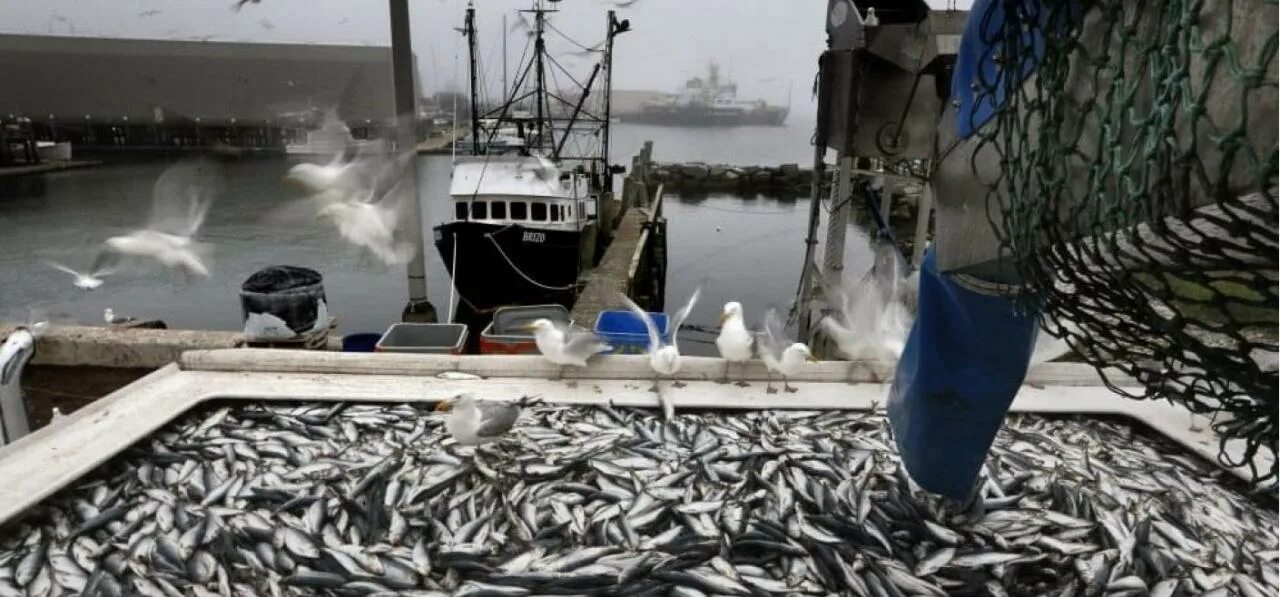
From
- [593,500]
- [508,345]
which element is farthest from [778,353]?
[508,345]

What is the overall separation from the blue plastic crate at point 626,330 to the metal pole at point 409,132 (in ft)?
16.6

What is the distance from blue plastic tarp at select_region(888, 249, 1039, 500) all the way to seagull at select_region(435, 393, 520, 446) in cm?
248

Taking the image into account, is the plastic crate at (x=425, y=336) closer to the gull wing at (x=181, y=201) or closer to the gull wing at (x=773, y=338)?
the gull wing at (x=773, y=338)

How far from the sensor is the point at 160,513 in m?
4.17

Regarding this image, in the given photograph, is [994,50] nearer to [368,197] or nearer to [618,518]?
[618,518]

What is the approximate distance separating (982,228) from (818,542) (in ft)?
7.08

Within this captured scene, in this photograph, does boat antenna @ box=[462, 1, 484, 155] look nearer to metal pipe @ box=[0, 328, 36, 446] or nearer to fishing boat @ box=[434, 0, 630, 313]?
fishing boat @ box=[434, 0, 630, 313]

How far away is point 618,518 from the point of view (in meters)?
4.22

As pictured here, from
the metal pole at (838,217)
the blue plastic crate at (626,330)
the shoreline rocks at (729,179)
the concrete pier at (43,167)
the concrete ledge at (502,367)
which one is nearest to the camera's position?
the concrete ledge at (502,367)

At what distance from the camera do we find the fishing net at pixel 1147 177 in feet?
3.85

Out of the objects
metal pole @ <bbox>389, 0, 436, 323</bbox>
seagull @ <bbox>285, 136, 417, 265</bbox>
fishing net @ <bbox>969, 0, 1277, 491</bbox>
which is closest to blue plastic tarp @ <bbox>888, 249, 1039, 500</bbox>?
fishing net @ <bbox>969, 0, 1277, 491</bbox>

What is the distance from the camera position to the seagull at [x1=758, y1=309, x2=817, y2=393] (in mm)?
5840

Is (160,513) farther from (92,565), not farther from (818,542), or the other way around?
(818,542)

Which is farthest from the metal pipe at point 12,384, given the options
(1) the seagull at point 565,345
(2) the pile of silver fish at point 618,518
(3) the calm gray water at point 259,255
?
(3) the calm gray water at point 259,255
